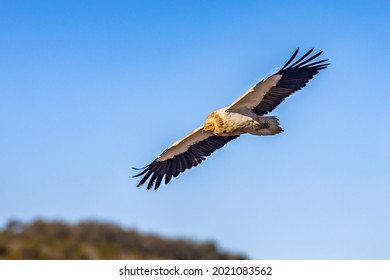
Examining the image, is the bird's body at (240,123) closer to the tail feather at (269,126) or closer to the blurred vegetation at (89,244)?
the tail feather at (269,126)

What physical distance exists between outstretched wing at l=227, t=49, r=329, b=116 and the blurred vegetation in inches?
346

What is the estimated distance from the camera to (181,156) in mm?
16125

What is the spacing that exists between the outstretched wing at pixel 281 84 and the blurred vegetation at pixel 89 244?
8.79m

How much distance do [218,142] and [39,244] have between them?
9726 millimetres

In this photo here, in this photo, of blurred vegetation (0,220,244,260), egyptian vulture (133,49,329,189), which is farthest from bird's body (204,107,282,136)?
blurred vegetation (0,220,244,260)

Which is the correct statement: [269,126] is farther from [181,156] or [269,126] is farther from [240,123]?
[181,156]

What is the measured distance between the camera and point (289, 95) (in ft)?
48.3

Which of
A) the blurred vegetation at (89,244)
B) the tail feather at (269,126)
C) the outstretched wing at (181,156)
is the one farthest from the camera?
the blurred vegetation at (89,244)

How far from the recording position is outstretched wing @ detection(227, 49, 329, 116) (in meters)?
14.5

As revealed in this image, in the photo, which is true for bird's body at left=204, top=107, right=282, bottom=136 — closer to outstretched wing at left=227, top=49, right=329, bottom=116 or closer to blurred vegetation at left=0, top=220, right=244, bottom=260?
outstretched wing at left=227, top=49, right=329, bottom=116

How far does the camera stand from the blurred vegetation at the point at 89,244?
23.2 metres

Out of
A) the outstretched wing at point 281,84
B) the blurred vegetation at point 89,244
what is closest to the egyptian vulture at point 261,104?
the outstretched wing at point 281,84
